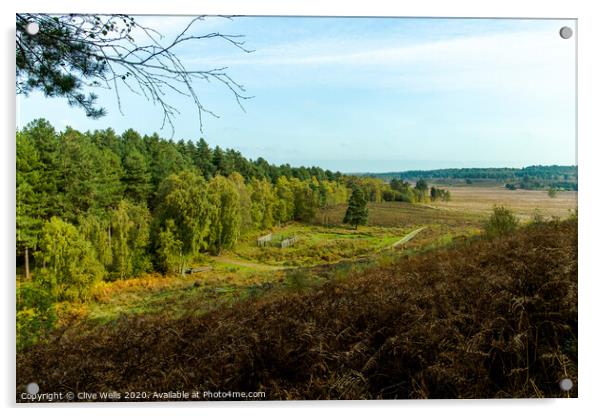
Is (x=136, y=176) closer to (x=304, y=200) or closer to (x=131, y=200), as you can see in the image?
(x=131, y=200)

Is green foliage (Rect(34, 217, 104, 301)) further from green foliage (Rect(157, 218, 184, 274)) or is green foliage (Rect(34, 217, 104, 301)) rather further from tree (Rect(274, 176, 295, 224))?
tree (Rect(274, 176, 295, 224))

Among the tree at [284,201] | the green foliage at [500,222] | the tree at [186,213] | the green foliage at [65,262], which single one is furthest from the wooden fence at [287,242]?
the green foliage at [500,222]

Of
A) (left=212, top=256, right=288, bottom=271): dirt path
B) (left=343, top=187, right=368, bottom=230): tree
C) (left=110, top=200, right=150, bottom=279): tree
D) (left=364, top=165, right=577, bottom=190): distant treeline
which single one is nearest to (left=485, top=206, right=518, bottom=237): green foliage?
(left=364, top=165, right=577, bottom=190): distant treeline

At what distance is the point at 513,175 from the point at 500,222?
49 cm

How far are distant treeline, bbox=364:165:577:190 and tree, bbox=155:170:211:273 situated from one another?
1.71 metres

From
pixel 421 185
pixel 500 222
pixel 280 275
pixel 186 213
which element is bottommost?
pixel 280 275

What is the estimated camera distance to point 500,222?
18.0ft

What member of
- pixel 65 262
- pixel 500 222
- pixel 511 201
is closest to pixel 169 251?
pixel 65 262

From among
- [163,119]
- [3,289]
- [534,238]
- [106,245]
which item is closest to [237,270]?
[106,245]

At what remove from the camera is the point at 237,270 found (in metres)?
5.36

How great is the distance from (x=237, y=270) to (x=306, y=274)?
0.68 meters

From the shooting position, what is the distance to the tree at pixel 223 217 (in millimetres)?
5375

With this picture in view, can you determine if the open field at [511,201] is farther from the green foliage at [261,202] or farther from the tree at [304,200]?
the green foliage at [261,202]

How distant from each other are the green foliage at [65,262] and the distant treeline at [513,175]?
112 inches
